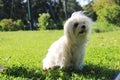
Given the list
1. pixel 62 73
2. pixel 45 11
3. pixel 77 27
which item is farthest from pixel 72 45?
pixel 45 11

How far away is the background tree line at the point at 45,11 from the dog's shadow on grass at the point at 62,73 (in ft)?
84.9

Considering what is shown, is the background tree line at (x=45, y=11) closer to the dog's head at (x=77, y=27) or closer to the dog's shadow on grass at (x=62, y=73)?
the dog's shadow on grass at (x=62, y=73)

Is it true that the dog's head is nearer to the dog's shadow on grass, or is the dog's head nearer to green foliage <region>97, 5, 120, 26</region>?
the dog's shadow on grass

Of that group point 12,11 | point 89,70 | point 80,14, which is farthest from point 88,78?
point 12,11

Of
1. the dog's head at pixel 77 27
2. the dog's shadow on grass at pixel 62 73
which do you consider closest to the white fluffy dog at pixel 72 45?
the dog's head at pixel 77 27

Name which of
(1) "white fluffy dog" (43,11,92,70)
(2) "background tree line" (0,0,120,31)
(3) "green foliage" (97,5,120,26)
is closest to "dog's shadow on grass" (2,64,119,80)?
(1) "white fluffy dog" (43,11,92,70)

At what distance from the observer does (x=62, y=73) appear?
745 centimetres

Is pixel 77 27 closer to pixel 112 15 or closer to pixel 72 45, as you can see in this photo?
pixel 72 45

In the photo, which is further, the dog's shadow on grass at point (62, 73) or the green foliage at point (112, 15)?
Result: the green foliage at point (112, 15)

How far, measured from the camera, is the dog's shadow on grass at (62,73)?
23.8ft

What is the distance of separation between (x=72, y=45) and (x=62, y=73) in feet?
2.33

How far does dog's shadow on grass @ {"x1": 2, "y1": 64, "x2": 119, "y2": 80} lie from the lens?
725 centimetres

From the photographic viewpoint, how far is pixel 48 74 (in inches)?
290

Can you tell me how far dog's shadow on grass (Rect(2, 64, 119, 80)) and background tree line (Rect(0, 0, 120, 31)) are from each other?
25.9 m
